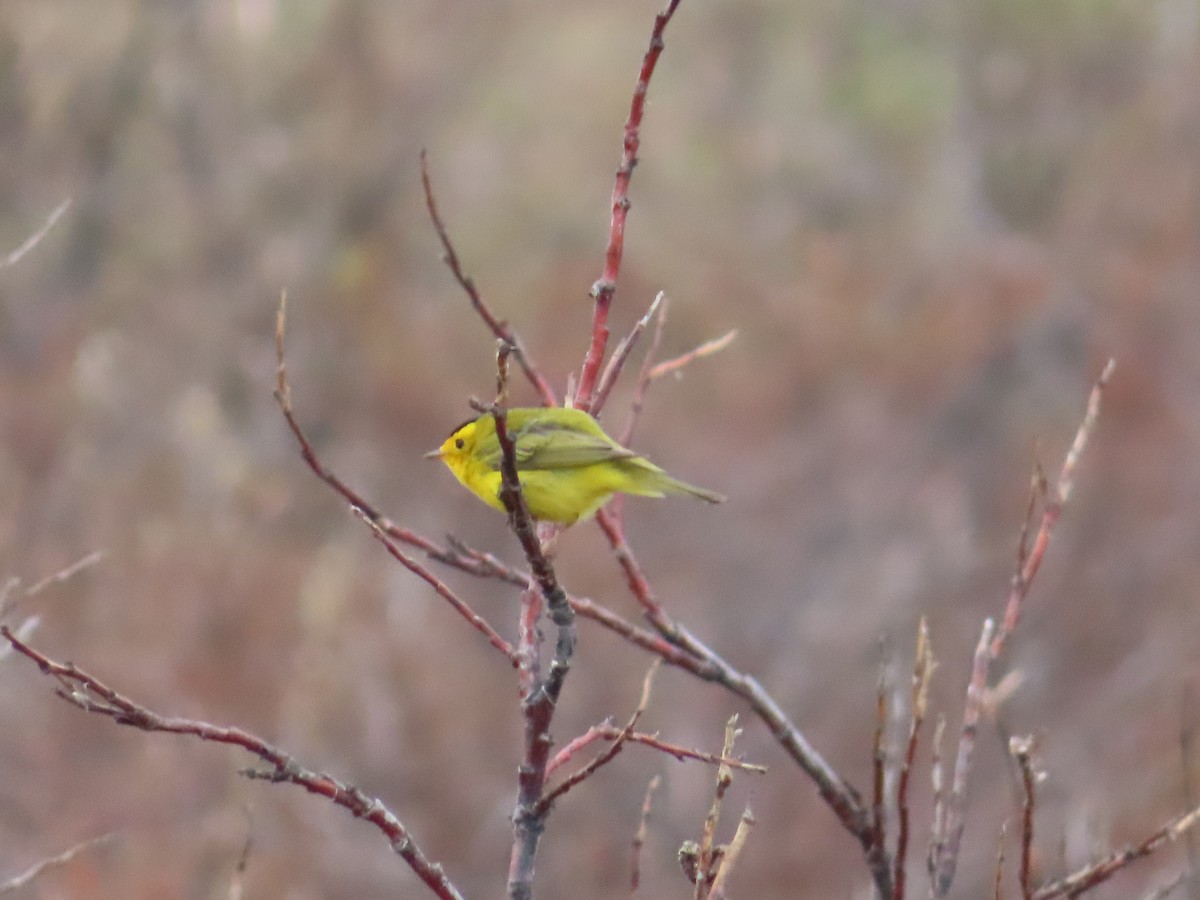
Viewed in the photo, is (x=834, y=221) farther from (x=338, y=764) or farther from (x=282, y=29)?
(x=338, y=764)

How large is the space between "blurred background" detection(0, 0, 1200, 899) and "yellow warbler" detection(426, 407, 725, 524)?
611cm

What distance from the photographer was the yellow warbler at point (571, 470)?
3.33m

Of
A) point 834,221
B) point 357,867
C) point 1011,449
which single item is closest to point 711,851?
point 357,867

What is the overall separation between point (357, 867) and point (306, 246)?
17.2 feet

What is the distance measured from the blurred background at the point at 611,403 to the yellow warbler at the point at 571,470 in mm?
6109

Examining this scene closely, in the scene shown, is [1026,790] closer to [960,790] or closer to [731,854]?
[731,854]

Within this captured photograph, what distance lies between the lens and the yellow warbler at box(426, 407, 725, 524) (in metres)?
3.33

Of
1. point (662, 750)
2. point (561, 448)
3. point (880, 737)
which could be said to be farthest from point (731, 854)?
point (561, 448)

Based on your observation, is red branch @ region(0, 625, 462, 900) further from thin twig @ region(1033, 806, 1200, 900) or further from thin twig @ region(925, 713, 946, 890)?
thin twig @ region(1033, 806, 1200, 900)

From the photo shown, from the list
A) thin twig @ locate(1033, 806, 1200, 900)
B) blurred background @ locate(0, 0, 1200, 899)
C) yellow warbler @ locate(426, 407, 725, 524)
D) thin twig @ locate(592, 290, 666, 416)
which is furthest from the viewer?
blurred background @ locate(0, 0, 1200, 899)

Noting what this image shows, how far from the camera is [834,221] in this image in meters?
12.4

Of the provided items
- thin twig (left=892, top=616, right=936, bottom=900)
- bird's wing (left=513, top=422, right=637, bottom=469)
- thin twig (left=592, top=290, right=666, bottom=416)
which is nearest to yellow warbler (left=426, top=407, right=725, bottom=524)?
bird's wing (left=513, top=422, right=637, bottom=469)

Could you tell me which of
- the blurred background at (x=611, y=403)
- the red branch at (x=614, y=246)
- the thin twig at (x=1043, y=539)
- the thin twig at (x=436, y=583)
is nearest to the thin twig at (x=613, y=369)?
the red branch at (x=614, y=246)

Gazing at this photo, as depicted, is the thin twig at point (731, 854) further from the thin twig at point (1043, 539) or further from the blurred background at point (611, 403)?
the blurred background at point (611, 403)
